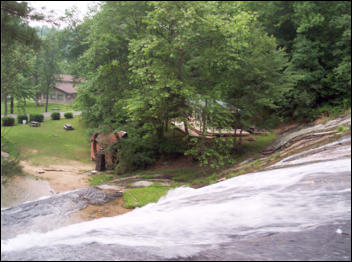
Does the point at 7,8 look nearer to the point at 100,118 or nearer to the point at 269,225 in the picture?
the point at 100,118

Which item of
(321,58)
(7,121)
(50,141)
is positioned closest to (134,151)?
(50,141)

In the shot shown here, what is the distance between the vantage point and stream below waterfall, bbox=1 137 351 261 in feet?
14.6

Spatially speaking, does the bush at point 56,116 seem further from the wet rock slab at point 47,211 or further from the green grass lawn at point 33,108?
the wet rock slab at point 47,211

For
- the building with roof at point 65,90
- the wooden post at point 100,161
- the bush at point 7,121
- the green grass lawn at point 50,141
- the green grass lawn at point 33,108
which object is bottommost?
the wooden post at point 100,161

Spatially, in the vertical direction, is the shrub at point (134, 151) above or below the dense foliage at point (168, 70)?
below

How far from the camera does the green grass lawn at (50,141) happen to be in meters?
5.64

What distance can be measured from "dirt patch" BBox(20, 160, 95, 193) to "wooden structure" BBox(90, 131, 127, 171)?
97 cm

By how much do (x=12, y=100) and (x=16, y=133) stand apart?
26.1 inches

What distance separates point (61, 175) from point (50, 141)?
99 centimetres

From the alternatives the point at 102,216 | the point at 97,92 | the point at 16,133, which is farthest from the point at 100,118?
the point at 102,216

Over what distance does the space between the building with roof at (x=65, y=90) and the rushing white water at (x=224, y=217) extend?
3596 mm

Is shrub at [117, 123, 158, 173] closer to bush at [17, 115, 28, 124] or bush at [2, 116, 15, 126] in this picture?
bush at [17, 115, 28, 124]

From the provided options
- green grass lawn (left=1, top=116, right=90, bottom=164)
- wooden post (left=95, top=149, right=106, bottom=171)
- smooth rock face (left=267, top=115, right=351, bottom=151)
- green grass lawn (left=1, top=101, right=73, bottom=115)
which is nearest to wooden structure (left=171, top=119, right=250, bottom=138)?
smooth rock face (left=267, top=115, right=351, bottom=151)

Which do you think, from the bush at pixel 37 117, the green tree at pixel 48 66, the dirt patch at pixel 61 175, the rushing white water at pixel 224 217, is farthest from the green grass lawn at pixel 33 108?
the rushing white water at pixel 224 217
